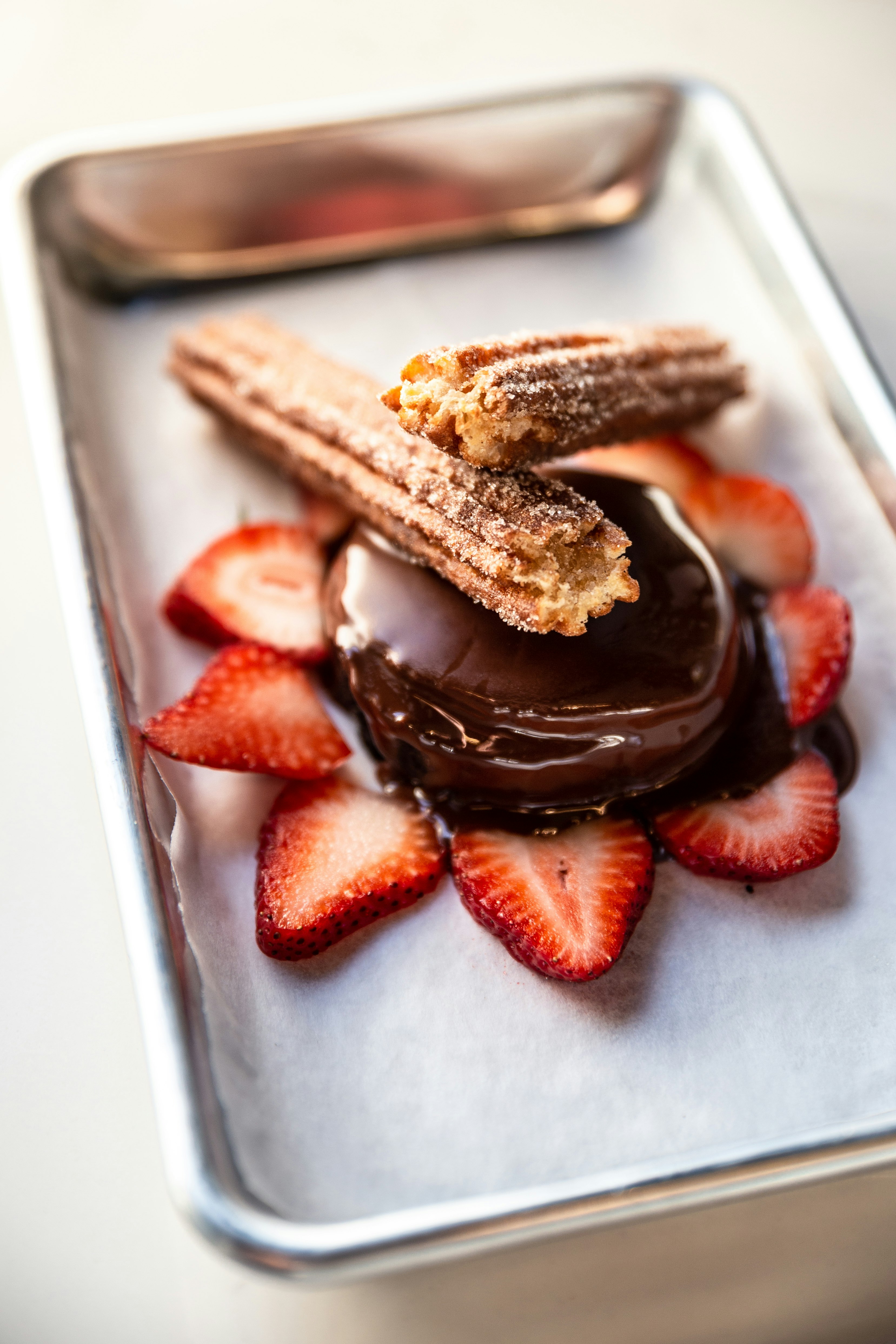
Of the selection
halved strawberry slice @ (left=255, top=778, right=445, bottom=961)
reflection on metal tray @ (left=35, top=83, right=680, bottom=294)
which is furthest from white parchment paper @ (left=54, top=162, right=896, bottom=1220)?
reflection on metal tray @ (left=35, top=83, right=680, bottom=294)

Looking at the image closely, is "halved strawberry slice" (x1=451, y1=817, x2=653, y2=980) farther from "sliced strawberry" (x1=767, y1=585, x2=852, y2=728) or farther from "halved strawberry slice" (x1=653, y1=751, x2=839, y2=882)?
"sliced strawberry" (x1=767, y1=585, x2=852, y2=728)

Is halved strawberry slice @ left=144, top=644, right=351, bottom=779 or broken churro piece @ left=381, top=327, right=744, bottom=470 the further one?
halved strawberry slice @ left=144, top=644, right=351, bottom=779

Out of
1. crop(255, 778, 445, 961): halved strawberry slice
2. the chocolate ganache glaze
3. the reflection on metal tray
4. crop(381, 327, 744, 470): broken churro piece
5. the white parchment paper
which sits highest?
the reflection on metal tray

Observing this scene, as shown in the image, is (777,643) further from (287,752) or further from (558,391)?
(287,752)

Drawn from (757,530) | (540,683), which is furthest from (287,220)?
(540,683)

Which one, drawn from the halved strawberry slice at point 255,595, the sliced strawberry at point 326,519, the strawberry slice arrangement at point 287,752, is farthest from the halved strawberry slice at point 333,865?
the sliced strawberry at point 326,519

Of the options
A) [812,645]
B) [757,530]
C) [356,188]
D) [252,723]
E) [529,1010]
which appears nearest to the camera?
[529,1010]

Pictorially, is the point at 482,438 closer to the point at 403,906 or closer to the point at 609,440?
the point at 609,440

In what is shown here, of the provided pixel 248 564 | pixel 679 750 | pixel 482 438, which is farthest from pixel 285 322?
pixel 679 750
